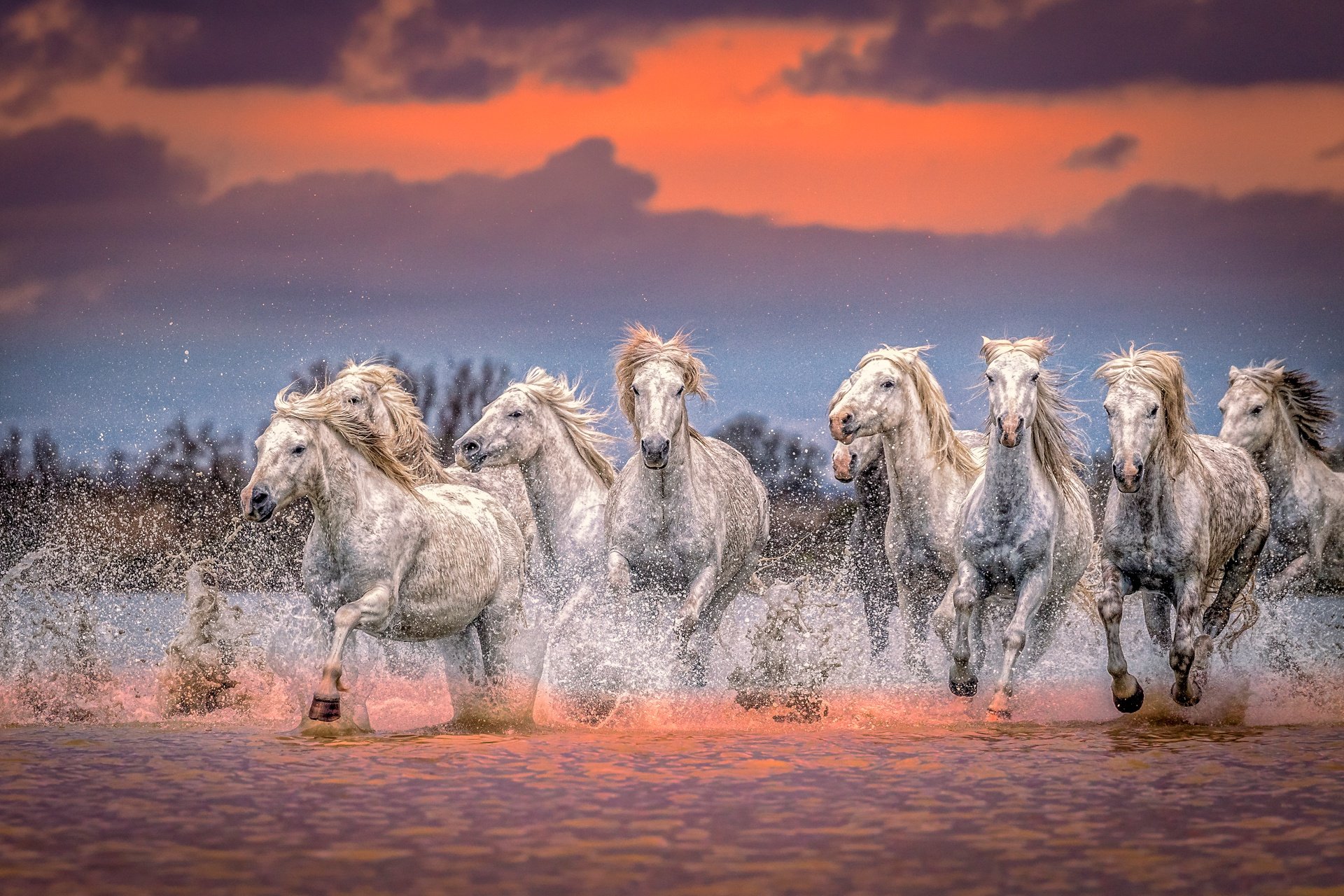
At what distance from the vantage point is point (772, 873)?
5.57 meters

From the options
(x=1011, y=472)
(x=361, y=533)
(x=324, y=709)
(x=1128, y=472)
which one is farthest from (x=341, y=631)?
(x=1128, y=472)

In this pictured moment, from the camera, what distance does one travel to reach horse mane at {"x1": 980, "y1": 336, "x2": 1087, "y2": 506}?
9172 mm

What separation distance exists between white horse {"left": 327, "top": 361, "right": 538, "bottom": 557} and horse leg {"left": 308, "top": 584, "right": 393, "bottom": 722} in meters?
1.76

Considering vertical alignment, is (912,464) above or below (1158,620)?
above

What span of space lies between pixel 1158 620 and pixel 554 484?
13.3 feet

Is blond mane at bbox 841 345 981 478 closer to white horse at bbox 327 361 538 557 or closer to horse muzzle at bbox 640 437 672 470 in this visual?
horse muzzle at bbox 640 437 672 470

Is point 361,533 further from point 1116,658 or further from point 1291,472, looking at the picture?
point 1291,472

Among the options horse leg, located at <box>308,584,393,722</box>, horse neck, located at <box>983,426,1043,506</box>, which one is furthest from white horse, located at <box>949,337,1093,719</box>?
horse leg, located at <box>308,584,393,722</box>

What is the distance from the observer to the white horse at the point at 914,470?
9.93 metres

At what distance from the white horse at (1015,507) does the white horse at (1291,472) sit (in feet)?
9.94

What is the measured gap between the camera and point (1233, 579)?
433 inches

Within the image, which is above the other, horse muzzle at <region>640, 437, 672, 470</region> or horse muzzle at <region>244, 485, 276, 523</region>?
horse muzzle at <region>640, 437, 672, 470</region>

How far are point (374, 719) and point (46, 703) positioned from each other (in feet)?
6.61

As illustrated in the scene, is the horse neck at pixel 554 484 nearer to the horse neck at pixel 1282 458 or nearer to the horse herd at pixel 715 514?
the horse herd at pixel 715 514
